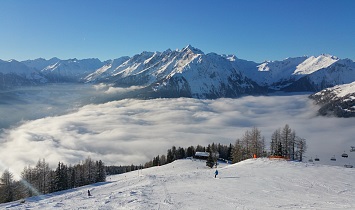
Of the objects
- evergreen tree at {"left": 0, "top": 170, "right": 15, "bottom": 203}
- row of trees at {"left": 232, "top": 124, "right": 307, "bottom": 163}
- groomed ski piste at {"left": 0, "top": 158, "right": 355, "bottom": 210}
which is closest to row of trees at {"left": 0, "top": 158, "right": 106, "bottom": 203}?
evergreen tree at {"left": 0, "top": 170, "right": 15, "bottom": 203}

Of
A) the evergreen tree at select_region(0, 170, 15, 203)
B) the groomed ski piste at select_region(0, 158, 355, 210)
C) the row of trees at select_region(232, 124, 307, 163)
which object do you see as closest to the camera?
the groomed ski piste at select_region(0, 158, 355, 210)

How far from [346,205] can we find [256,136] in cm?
6375

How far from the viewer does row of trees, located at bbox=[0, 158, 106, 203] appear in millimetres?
71769

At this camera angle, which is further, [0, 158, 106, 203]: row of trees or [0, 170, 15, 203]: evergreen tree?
[0, 158, 106, 203]: row of trees

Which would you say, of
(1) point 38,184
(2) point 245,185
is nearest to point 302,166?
(2) point 245,185

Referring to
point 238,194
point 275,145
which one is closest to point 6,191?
point 238,194

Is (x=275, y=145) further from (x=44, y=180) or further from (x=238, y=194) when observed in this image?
(x=238, y=194)

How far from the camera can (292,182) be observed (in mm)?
40688

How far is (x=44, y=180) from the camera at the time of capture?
79625 mm

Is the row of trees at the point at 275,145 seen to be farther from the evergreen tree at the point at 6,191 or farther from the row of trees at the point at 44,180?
the evergreen tree at the point at 6,191

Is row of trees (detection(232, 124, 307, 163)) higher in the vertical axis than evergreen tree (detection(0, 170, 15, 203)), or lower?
higher

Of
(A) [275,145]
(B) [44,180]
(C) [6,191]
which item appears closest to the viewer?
(C) [6,191]

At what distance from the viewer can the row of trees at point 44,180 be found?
7177 cm

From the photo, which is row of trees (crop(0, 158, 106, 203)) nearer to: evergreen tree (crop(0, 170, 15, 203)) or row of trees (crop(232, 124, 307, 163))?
evergreen tree (crop(0, 170, 15, 203))
